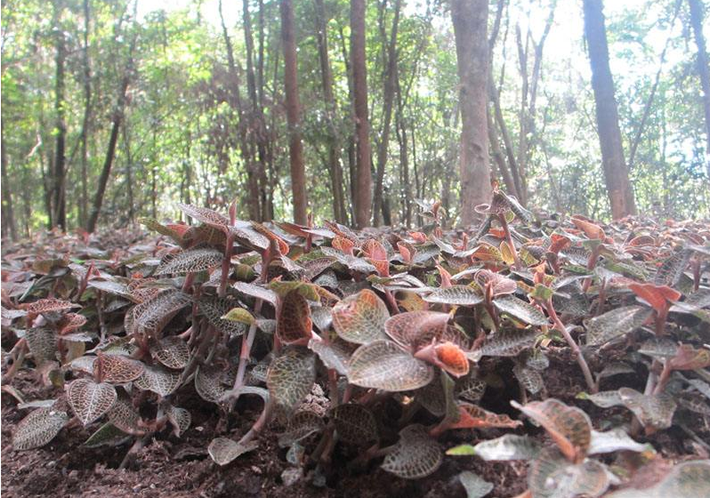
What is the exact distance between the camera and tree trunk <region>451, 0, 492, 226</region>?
3334 millimetres

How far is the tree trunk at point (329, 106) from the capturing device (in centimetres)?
657

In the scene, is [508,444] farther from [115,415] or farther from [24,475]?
[24,475]

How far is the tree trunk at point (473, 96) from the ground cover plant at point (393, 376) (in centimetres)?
239

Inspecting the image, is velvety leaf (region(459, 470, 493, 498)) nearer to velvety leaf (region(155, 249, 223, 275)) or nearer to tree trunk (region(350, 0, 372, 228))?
velvety leaf (region(155, 249, 223, 275))

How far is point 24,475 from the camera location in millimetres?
766

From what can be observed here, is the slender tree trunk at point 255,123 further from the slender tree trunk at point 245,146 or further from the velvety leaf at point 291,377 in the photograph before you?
the velvety leaf at point 291,377

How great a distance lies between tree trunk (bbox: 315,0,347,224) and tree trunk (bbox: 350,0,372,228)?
1.15 ft

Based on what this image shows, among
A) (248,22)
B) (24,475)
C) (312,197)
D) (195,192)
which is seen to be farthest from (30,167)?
(24,475)

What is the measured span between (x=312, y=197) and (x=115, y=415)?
1063 centimetres

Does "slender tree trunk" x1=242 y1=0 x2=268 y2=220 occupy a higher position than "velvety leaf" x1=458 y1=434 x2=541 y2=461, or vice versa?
"slender tree trunk" x1=242 y1=0 x2=268 y2=220

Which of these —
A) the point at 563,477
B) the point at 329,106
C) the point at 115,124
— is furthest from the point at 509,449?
the point at 115,124

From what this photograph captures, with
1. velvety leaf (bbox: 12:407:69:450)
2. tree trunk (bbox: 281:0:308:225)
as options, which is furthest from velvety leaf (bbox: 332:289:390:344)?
tree trunk (bbox: 281:0:308:225)

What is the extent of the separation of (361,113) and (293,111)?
2.86 feet

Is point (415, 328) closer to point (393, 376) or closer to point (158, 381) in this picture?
point (393, 376)
